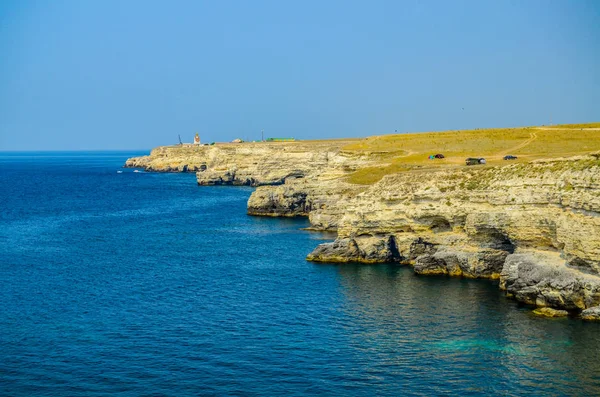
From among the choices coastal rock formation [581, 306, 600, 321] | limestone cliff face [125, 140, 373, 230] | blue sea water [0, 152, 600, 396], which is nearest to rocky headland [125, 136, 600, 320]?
coastal rock formation [581, 306, 600, 321]

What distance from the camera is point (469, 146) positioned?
11925cm

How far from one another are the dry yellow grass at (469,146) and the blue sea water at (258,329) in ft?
92.0

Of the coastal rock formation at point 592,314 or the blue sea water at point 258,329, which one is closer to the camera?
the blue sea water at point 258,329

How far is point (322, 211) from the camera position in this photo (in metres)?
91.9

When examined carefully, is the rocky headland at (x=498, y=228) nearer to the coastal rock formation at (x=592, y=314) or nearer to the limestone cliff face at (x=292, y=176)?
the coastal rock formation at (x=592, y=314)

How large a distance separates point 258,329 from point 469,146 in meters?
81.2

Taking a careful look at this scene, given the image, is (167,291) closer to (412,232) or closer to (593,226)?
(412,232)

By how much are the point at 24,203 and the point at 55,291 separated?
263 ft

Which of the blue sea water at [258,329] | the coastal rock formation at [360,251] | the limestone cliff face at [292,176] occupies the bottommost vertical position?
the blue sea water at [258,329]

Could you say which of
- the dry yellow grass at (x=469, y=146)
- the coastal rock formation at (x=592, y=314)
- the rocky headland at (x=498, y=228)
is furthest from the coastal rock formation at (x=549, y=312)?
the dry yellow grass at (x=469, y=146)

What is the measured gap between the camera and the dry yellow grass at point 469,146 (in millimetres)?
97625

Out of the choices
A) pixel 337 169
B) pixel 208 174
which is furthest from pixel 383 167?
pixel 208 174

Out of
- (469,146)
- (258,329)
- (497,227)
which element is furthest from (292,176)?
(258,329)

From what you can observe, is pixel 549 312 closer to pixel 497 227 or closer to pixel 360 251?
pixel 497 227
